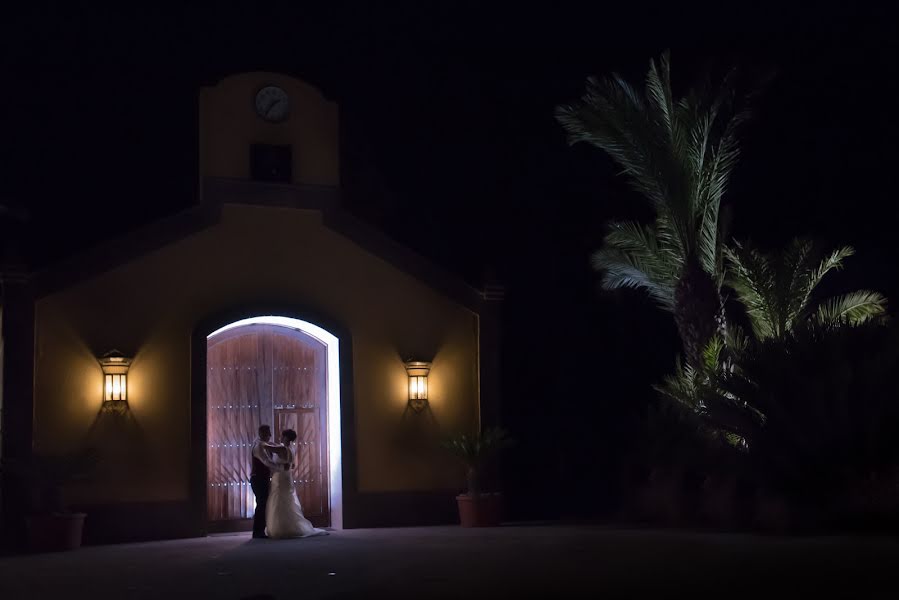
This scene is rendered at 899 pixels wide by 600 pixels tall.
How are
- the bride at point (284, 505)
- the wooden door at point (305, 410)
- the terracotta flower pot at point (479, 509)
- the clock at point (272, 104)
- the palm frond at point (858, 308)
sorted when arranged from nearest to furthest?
the bride at point (284, 505) < the terracotta flower pot at point (479, 509) < the clock at point (272, 104) < the wooden door at point (305, 410) < the palm frond at point (858, 308)

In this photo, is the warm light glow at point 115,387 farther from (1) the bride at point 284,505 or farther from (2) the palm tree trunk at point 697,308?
(2) the palm tree trunk at point 697,308

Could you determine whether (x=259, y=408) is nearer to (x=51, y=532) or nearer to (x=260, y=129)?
(x=51, y=532)

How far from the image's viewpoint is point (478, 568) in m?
11.0

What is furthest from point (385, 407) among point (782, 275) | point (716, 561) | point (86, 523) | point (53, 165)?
point (53, 165)

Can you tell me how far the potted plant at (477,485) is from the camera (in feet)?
57.0

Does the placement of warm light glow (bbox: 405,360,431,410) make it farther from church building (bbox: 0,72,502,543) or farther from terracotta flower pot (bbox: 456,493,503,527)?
terracotta flower pot (bbox: 456,493,503,527)

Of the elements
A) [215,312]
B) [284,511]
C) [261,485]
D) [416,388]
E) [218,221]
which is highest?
[218,221]

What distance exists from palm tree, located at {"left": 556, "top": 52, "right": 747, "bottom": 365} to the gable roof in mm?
3184

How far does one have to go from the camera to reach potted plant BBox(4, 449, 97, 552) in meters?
14.8

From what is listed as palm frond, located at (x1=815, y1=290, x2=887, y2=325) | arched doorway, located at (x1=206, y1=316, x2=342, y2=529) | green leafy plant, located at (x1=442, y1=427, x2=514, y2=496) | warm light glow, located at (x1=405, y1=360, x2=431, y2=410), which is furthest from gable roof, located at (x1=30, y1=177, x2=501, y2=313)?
palm frond, located at (x1=815, y1=290, x2=887, y2=325)

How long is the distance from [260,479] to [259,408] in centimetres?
174

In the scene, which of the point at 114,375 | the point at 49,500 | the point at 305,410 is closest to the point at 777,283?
the point at 305,410

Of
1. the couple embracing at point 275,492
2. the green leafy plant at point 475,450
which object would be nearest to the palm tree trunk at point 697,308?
the green leafy plant at point 475,450

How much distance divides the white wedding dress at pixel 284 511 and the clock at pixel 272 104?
550cm
